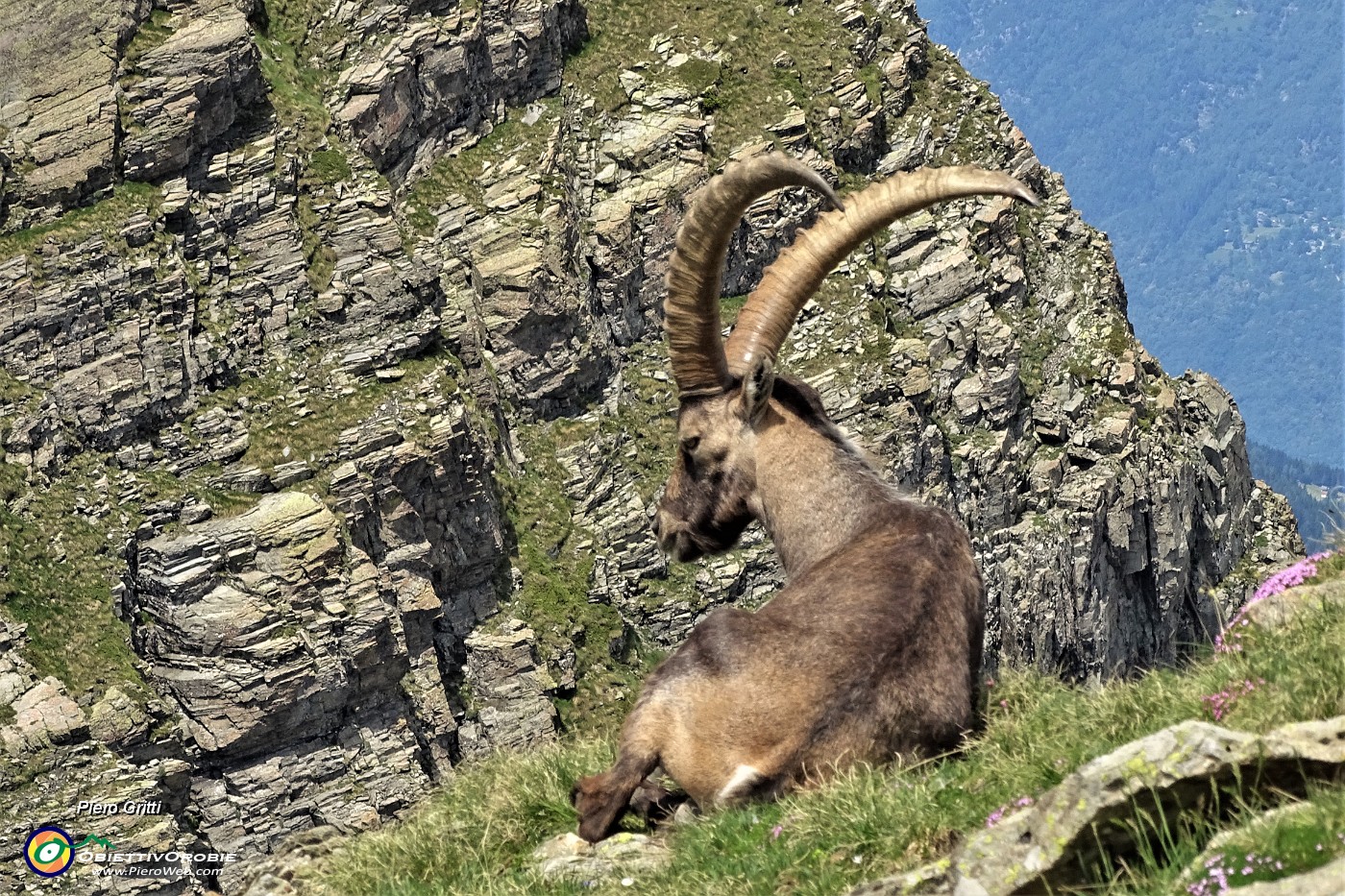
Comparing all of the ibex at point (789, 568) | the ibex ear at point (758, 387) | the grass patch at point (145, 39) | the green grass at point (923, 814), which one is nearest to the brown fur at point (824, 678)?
the ibex at point (789, 568)

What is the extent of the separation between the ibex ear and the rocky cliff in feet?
269

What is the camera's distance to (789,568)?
1395 cm

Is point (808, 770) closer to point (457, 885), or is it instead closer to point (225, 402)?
point (457, 885)

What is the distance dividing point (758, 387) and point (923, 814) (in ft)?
18.2

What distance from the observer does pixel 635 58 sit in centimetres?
13150

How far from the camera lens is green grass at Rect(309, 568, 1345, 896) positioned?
8.79 metres

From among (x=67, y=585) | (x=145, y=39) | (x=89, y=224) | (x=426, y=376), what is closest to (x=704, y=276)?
(x=67, y=585)

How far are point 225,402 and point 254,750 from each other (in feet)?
81.5

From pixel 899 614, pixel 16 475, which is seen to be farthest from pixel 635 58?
pixel 899 614

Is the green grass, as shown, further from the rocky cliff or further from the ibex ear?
the rocky cliff

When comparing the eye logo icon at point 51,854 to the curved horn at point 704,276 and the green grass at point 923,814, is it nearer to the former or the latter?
the green grass at point 923,814

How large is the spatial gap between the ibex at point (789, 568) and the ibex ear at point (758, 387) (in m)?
0.02

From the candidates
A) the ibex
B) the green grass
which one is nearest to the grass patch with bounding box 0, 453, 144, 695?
the ibex

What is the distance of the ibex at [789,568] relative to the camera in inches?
434
